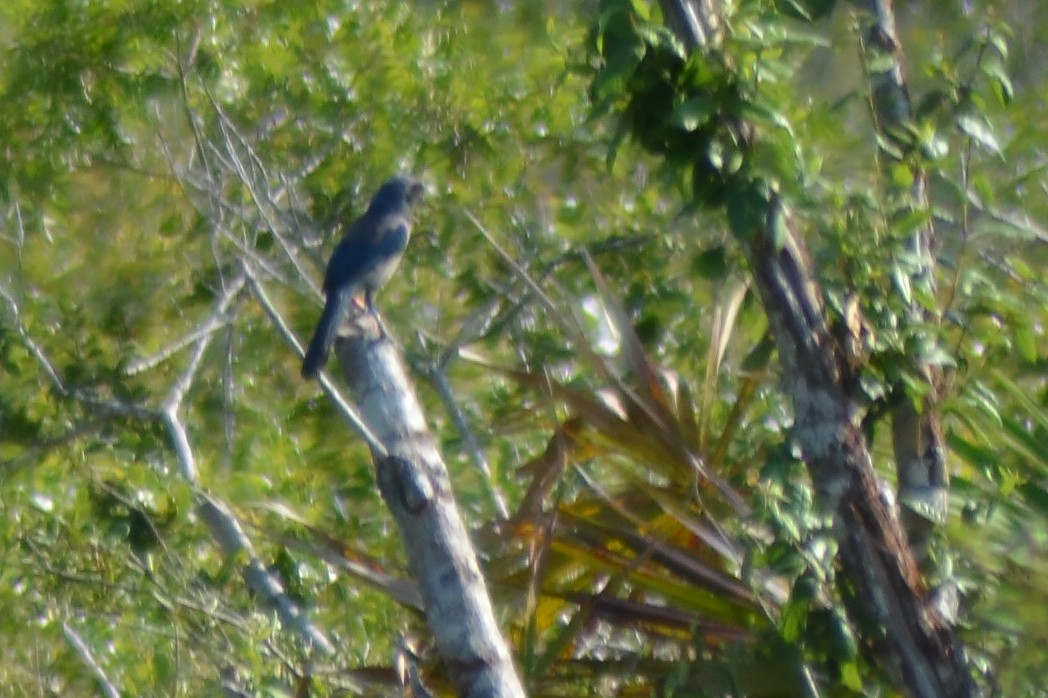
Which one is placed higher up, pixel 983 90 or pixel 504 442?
pixel 983 90

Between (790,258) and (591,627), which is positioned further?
(591,627)

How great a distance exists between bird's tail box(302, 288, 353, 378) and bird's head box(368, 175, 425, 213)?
65 cm

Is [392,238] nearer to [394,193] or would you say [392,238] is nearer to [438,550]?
[394,193]

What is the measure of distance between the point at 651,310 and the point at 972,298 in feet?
5.46

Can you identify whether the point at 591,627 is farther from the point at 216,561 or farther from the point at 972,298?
the point at 216,561

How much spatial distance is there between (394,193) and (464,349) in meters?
1.06

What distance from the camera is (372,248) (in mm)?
5863

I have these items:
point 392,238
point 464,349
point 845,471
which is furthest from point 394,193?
point 845,471

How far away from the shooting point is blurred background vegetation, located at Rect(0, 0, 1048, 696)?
4.00m

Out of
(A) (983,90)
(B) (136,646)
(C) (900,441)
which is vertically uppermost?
(A) (983,90)

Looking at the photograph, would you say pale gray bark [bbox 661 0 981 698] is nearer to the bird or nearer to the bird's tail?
the bird's tail

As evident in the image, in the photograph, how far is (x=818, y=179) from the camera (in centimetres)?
395

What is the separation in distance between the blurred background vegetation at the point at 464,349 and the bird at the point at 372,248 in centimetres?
14

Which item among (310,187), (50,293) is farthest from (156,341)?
(310,187)
